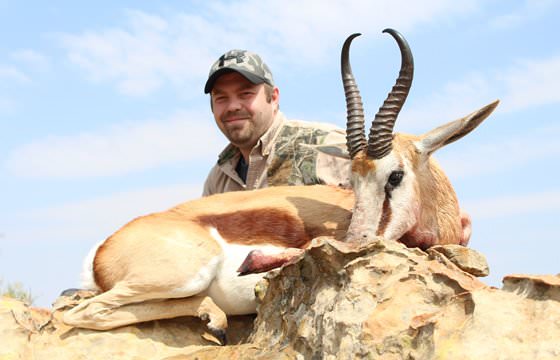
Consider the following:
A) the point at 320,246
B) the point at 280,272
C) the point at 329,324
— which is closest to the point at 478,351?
the point at 329,324

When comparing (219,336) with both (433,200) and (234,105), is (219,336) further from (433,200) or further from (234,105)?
(234,105)

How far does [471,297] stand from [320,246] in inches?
38.3

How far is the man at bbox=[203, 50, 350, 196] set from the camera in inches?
271

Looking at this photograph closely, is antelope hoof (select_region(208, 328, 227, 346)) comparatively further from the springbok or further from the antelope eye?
the antelope eye

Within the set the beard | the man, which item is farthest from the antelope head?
the beard

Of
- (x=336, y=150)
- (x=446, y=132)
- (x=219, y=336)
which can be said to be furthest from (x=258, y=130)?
(x=219, y=336)

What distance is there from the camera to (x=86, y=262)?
215 inches

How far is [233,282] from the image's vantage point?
200 inches

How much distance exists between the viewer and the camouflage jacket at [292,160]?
261 inches

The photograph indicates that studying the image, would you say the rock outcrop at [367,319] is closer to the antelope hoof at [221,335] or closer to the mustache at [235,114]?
the antelope hoof at [221,335]

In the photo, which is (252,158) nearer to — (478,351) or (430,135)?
(430,135)

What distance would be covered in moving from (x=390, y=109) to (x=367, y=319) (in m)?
2.34

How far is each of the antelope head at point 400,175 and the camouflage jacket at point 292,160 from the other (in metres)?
1.11

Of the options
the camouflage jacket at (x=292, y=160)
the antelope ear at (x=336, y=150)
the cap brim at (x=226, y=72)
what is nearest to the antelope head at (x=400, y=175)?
the antelope ear at (x=336, y=150)
